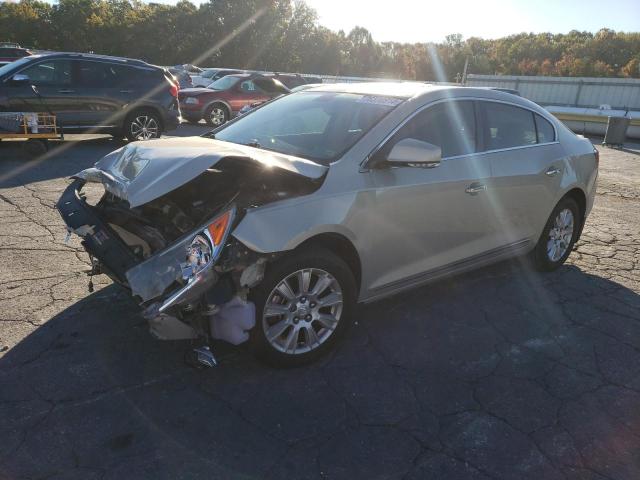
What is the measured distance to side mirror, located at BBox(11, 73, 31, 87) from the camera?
9172mm

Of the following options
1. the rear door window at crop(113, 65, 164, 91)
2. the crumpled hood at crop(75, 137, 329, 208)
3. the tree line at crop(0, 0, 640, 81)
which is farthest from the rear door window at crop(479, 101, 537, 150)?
the tree line at crop(0, 0, 640, 81)

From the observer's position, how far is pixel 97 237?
3426mm

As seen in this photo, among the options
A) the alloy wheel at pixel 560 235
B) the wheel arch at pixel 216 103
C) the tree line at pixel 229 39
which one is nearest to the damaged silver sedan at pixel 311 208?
the alloy wheel at pixel 560 235

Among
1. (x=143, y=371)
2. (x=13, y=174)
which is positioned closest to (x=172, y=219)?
(x=143, y=371)

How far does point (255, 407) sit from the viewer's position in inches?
116

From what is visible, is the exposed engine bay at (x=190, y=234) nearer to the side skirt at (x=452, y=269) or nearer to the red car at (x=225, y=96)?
the side skirt at (x=452, y=269)

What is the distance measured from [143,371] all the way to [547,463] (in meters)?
2.32

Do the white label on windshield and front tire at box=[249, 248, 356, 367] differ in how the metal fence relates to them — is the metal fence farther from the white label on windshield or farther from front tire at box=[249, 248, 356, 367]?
front tire at box=[249, 248, 356, 367]

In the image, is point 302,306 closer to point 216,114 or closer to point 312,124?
point 312,124

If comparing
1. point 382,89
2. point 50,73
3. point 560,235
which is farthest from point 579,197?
point 50,73

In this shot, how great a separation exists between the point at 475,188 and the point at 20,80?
28.1 feet

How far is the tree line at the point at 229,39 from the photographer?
159ft

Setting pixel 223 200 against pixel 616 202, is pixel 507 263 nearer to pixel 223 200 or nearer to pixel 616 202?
pixel 223 200

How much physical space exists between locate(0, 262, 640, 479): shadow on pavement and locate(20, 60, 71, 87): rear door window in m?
7.35
